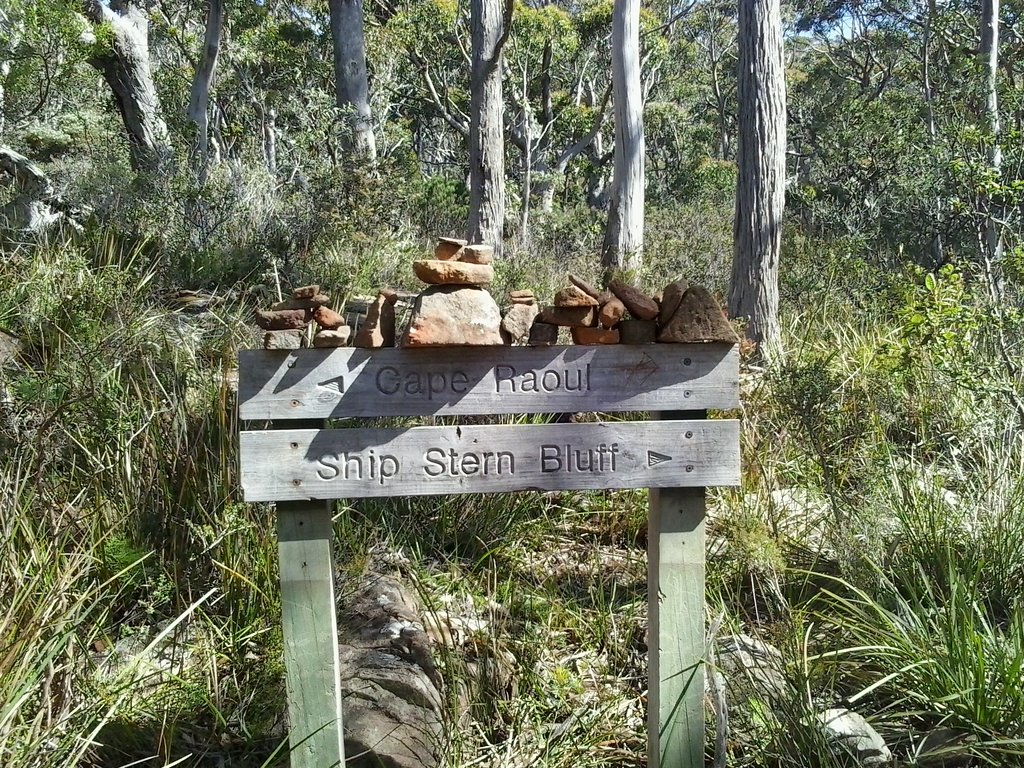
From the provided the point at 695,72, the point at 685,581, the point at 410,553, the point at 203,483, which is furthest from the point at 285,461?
the point at 695,72

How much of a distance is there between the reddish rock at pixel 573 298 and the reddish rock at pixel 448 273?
221 mm

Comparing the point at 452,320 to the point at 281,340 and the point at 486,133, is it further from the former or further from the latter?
the point at 486,133

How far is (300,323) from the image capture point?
2.19 meters

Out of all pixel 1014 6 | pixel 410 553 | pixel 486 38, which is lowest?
pixel 410 553

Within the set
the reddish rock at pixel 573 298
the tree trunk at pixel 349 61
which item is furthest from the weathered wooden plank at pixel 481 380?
the tree trunk at pixel 349 61

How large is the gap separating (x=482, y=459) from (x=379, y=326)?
1.51 ft

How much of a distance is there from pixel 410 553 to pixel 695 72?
2681 cm

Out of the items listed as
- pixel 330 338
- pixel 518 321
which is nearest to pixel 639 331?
pixel 518 321

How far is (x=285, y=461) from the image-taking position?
7.14 feet

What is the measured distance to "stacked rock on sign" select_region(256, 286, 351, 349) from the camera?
215 centimetres

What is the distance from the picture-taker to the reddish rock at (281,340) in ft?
7.02

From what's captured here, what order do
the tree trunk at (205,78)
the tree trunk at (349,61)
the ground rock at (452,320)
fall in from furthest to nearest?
1. the tree trunk at (205,78)
2. the tree trunk at (349,61)
3. the ground rock at (452,320)

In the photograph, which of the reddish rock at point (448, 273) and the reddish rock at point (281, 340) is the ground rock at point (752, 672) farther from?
the reddish rock at point (281, 340)

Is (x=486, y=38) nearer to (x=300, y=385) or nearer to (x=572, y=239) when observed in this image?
(x=572, y=239)
